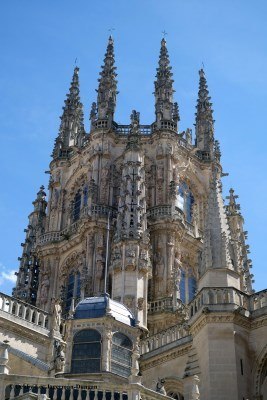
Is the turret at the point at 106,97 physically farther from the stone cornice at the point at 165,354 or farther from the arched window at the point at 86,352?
the arched window at the point at 86,352

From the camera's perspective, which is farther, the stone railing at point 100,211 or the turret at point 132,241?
the stone railing at point 100,211

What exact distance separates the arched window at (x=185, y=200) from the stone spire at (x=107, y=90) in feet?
22.0

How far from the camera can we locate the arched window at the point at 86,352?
23422 millimetres

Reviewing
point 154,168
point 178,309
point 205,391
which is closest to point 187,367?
point 205,391

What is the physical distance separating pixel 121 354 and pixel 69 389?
773 centimetres

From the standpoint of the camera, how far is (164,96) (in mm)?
47375

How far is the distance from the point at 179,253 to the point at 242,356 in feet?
59.9

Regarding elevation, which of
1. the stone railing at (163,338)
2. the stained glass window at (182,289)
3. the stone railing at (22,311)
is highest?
the stained glass window at (182,289)

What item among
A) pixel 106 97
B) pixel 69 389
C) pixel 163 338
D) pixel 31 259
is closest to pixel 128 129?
pixel 106 97

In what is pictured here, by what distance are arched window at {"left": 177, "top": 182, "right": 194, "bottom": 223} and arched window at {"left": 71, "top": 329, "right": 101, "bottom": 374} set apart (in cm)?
2036

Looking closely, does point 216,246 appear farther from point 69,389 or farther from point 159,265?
point 159,265

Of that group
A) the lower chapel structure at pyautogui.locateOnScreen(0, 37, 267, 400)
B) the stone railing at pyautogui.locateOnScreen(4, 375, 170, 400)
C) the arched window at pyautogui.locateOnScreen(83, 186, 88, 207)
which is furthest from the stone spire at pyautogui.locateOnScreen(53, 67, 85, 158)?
the stone railing at pyautogui.locateOnScreen(4, 375, 170, 400)

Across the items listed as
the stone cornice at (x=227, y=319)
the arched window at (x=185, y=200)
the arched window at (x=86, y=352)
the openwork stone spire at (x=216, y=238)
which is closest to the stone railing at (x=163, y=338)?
the stone cornice at (x=227, y=319)

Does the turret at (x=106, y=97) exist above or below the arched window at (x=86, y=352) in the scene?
above
